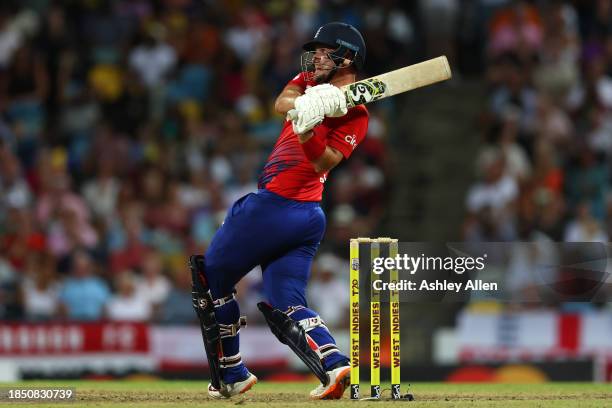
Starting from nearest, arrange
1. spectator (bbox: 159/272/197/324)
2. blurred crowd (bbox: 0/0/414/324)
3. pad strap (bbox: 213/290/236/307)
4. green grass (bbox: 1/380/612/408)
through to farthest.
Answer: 1. green grass (bbox: 1/380/612/408)
2. pad strap (bbox: 213/290/236/307)
3. spectator (bbox: 159/272/197/324)
4. blurred crowd (bbox: 0/0/414/324)

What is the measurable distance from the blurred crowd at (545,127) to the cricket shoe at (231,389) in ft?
18.3

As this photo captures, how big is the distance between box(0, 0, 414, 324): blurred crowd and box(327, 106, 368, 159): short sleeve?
502 centimetres

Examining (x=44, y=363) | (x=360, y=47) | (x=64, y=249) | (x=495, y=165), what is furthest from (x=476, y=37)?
(x=360, y=47)

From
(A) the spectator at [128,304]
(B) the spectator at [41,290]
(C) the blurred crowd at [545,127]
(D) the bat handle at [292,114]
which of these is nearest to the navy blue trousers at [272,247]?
(D) the bat handle at [292,114]

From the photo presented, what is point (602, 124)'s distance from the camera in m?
13.5

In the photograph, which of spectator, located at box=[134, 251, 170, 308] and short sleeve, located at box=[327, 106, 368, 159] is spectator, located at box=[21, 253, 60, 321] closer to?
spectator, located at box=[134, 251, 170, 308]

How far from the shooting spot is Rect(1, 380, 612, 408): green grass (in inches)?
260

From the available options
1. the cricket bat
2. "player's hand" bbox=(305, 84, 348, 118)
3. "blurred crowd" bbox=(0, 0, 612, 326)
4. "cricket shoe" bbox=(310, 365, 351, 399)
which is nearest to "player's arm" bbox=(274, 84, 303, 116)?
"player's hand" bbox=(305, 84, 348, 118)

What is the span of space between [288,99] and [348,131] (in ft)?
1.13

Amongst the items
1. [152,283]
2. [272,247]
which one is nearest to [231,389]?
[272,247]

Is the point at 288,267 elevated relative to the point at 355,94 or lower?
lower

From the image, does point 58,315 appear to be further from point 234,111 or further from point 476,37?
point 476,37

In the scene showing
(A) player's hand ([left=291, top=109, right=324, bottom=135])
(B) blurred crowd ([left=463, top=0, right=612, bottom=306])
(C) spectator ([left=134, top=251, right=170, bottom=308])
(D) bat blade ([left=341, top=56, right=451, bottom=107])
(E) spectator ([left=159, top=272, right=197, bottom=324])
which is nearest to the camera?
(A) player's hand ([left=291, top=109, right=324, bottom=135])

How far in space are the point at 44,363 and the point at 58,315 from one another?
0.73 meters
